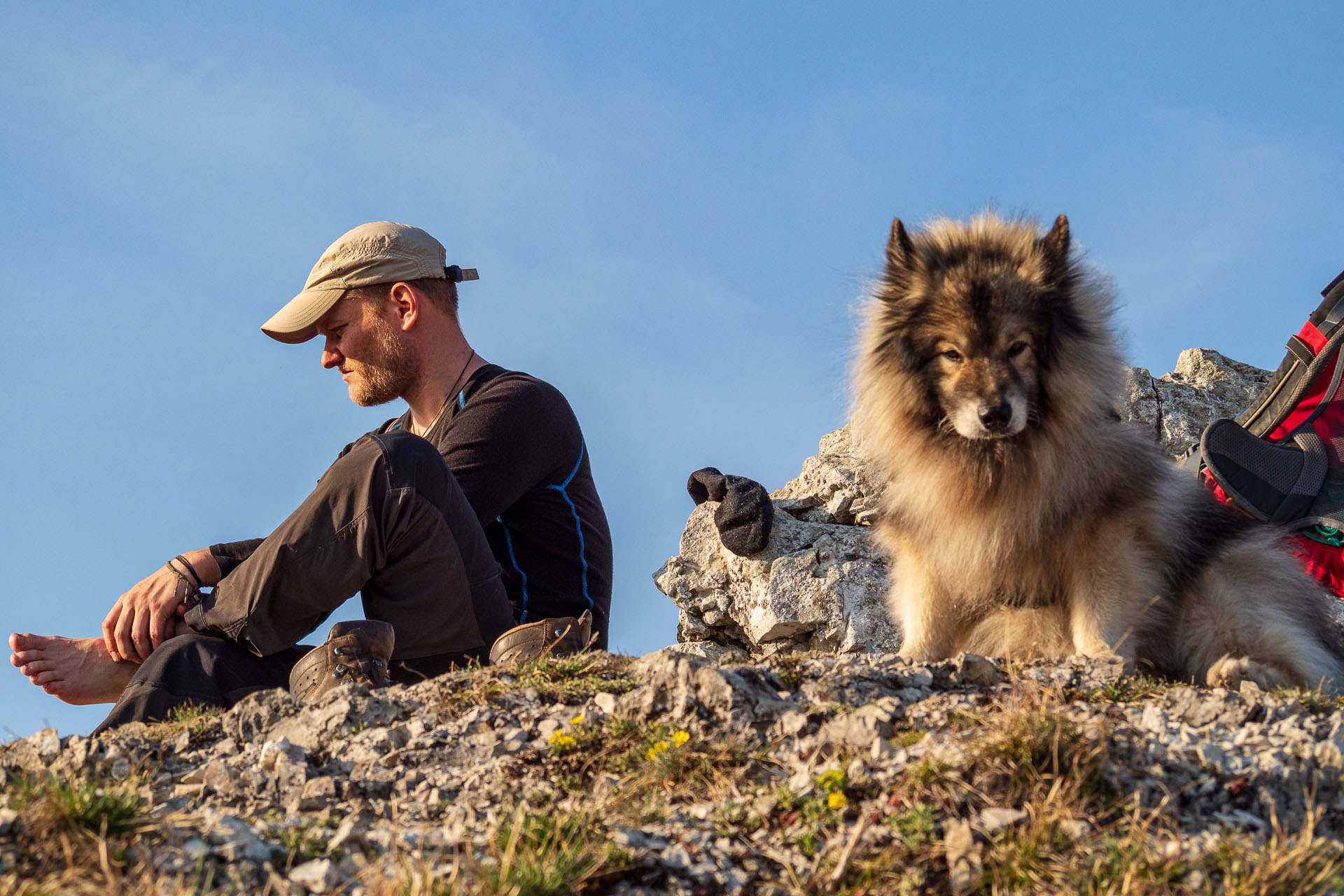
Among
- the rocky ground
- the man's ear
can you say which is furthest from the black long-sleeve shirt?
the rocky ground

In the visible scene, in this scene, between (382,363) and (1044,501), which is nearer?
(1044,501)

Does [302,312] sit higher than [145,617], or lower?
higher

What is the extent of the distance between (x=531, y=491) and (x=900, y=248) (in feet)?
8.36

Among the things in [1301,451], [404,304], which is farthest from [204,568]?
[1301,451]

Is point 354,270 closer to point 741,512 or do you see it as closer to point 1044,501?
point 741,512

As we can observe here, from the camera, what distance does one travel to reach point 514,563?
609 centimetres

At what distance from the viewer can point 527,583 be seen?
6.07 metres

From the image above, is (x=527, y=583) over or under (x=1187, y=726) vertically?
over

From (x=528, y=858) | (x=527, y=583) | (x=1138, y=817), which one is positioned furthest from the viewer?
(x=527, y=583)

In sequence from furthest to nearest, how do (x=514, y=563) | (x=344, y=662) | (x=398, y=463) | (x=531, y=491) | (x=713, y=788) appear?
(x=531, y=491) < (x=514, y=563) < (x=398, y=463) < (x=344, y=662) < (x=713, y=788)

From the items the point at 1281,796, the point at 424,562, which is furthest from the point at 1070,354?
the point at 424,562

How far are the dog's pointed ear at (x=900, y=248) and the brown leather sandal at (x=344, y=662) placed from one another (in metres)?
2.93

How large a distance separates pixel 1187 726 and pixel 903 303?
232cm

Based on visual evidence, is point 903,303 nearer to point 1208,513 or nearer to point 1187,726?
point 1208,513
